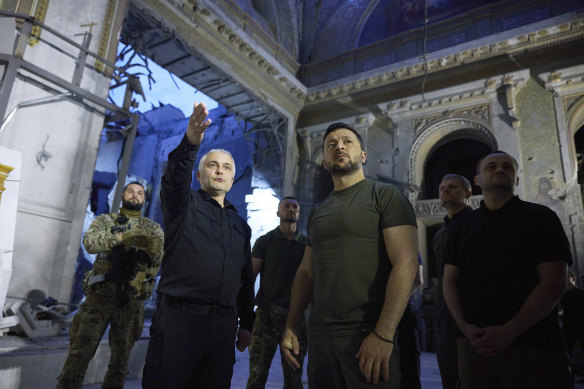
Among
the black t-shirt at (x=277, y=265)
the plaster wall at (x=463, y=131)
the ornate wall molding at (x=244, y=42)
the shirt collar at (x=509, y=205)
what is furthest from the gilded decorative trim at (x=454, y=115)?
the shirt collar at (x=509, y=205)

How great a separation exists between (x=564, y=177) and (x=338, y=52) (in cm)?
703

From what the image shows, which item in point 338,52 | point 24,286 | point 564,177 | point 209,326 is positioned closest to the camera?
point 209,326

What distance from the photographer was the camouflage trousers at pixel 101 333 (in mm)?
2441

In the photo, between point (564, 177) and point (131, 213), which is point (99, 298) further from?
point (564, 177)

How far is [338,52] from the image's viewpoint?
1106 centimetres

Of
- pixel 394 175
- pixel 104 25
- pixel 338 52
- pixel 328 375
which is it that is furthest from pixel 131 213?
pixel 338 52

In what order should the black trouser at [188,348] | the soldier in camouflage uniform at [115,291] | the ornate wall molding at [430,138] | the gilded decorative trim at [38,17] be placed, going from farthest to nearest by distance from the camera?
the ornate wall molding at [430,138], the gilded decorative trim at [38,17], the soldier in camouflage uniform at [115,291], the black trouser at [188,348]

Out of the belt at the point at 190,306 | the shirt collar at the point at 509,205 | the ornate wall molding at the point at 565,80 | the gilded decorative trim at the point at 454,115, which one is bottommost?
the belt at the point at 190,306

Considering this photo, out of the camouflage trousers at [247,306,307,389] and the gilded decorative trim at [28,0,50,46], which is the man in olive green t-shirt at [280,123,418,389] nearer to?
the camouflage trousers at [247,306,307,389]

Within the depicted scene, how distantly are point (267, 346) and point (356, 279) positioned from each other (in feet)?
6.32

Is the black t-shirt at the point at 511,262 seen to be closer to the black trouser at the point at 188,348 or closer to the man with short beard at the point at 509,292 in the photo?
the man with short beard at the point at 509,292

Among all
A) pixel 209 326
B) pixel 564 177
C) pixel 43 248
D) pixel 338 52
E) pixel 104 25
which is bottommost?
pixel 209 326

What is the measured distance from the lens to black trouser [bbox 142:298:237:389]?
1671 millimetres

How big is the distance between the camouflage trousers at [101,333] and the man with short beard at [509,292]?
7.92ft
